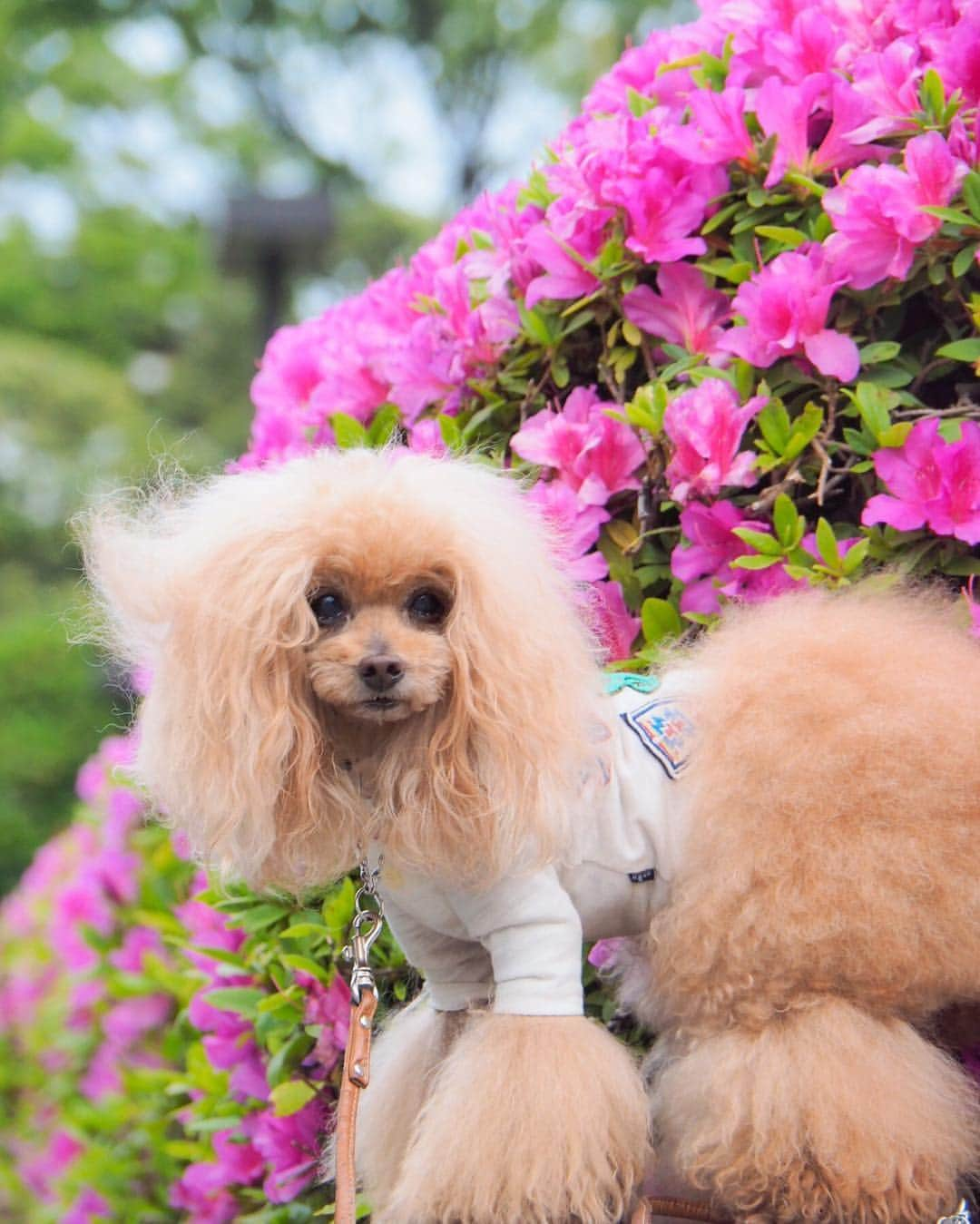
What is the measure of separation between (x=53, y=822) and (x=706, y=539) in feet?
22.1

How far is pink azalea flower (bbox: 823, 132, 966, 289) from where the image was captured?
180cm

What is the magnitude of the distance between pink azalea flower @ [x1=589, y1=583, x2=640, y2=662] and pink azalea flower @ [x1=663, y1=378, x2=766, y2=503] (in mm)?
183

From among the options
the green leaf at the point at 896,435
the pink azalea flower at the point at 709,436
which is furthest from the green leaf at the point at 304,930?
the green leaf at the point at 896,435

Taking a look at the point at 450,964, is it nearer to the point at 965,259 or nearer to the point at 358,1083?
the point at 358,1083

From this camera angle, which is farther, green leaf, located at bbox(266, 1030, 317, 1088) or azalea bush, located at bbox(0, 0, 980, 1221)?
green leaf, located at bbox(266, 1030, 317, 1088)

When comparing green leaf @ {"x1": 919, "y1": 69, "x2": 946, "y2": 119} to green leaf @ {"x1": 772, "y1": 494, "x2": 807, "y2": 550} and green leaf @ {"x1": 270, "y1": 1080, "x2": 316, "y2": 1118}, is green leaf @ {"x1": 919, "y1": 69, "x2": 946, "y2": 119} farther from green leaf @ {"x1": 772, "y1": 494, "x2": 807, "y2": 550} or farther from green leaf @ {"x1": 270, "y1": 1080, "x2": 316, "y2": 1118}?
green leaf @ {"x1": 270, "y1": 1080, "x2": 316, "y2": 1118}

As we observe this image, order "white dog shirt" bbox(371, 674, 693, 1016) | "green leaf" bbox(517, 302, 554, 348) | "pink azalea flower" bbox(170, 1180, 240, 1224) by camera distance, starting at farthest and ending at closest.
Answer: "pink azalea flower" bbox(170, 1180, 240, 1224)
"green leaf" bbox(517, 302, 554, 348)
"white dog shirt" bbox(371, 674, 693, 1016)

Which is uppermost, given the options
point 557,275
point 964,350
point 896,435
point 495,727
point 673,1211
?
point 557,275

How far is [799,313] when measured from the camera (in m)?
1.86

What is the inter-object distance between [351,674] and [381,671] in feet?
0.12

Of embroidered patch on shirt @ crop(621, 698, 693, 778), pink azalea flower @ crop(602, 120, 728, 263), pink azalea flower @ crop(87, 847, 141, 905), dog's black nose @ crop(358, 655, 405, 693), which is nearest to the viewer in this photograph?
dog's black nose @ crop(358, 655, 405, 693)

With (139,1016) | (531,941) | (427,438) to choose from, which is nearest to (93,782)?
(139,1016)

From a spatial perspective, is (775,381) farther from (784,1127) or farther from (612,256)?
(784,1127)

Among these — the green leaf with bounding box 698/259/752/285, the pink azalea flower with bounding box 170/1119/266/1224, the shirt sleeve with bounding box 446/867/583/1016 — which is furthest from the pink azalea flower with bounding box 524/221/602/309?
the pink azalea flower with bounding box 170/1119/266/1224
